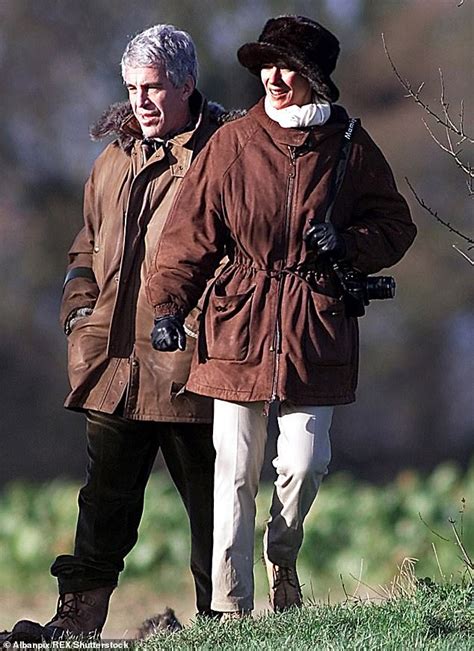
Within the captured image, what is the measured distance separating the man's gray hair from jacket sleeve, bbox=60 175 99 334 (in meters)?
0.50

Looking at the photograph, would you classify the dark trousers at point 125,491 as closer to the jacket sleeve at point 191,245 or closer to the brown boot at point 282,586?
the brown boot at point 282,586

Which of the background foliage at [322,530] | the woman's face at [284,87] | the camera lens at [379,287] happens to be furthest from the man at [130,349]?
the background foliage at [322,530]

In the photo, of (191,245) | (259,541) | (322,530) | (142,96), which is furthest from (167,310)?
(322,530)

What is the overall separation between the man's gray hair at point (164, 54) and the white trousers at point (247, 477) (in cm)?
110

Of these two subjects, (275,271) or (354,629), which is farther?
(275,271)

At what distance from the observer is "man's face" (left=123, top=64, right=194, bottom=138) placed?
5.46m

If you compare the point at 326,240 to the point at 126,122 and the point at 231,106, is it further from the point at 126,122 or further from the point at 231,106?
the point at 231,106

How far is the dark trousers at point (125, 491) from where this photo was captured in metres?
5.60

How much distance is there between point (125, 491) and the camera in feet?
18.6

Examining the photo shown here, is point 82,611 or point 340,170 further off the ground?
point 340,170

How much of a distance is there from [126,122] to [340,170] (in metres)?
0.84

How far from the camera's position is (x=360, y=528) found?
27.2 feet

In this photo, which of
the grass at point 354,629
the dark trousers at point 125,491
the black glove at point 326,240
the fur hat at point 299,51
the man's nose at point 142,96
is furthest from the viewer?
the dark trousers at point 125,491

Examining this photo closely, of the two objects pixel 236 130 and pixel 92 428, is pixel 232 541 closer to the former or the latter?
pixel 92 428
